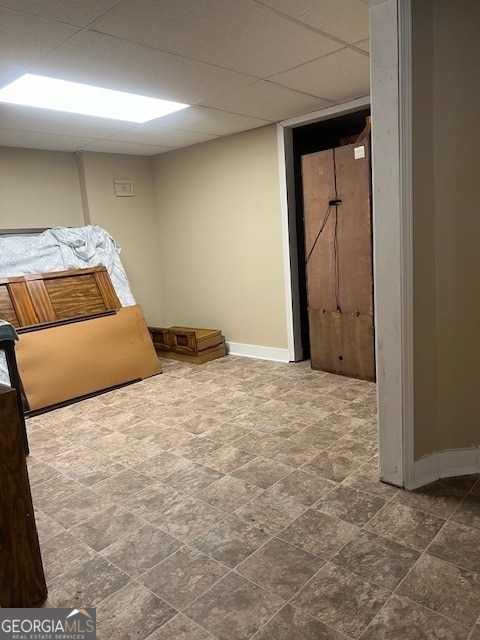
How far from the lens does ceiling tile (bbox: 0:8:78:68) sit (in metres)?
2.15

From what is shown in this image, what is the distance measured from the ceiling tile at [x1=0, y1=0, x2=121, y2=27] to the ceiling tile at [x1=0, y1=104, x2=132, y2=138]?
4.70ft

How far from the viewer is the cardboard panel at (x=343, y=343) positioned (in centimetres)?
399

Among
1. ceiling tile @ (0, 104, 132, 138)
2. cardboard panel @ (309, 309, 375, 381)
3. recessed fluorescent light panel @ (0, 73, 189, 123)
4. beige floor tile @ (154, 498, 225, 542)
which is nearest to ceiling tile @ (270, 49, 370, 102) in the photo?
recessed fluorescent light panel @ (0, 73, 189, 123)

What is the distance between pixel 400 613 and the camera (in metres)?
1.58

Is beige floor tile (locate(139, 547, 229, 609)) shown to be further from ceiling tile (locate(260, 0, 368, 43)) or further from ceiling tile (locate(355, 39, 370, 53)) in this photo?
ceiling tile (locate(355, 39, 370, 53))

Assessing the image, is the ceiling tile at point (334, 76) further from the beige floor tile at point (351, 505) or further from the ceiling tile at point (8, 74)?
the beige floor tile at point (351, 505)

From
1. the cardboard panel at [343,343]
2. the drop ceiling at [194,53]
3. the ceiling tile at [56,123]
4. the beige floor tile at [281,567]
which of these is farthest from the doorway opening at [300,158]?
the beige floor tile at [281,567]

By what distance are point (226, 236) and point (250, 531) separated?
3566 millimetres

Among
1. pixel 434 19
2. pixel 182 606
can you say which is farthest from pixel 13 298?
pixel 434 19

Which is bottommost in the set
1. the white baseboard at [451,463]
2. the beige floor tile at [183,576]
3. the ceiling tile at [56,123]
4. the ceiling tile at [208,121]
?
the beige floor tile at [183,576]

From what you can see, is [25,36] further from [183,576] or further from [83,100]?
[183,576]

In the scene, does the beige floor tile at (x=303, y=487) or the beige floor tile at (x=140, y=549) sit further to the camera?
the beige floor tile at (x=303, y=487)

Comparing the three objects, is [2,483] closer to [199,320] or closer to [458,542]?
[458,542]

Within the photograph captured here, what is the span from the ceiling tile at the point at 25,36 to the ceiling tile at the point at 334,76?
4.74 feet
